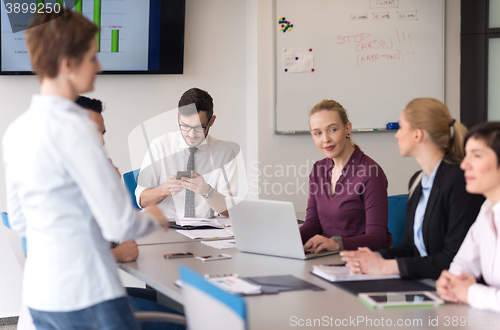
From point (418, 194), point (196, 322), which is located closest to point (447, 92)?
point (418, 194)

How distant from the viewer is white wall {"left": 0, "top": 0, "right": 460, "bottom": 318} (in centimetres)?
341

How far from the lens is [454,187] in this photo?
168 cm

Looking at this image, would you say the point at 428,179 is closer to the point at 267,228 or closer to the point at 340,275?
the point at 340,275

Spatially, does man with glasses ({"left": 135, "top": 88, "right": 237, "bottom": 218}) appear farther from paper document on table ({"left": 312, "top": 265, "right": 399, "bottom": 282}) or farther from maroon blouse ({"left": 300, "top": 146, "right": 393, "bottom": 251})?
paper document on table ({"left": 312, "top": 265, "right": 399, "bottom": 282})

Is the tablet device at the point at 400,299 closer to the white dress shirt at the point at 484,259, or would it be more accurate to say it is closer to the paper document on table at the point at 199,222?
the white dress shirt at the point at 484,259

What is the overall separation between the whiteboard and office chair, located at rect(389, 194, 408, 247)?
3.86ft

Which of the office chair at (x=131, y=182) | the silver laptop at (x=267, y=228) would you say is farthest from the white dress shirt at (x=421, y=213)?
the office chair at (x=131, y=182)

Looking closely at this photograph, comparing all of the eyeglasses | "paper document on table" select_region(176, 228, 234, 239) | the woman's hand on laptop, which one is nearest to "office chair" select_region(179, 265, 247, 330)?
the woman's hand on laptop

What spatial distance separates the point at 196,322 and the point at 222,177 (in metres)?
1.99

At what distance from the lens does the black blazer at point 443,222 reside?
1.58 m

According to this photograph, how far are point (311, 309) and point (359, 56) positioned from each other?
275 cm

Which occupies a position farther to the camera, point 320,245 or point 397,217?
point 397,217

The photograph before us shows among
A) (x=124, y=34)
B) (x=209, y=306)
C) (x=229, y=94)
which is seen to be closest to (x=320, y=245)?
(x=209, y=306)

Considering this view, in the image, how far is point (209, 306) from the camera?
3.41 feet
